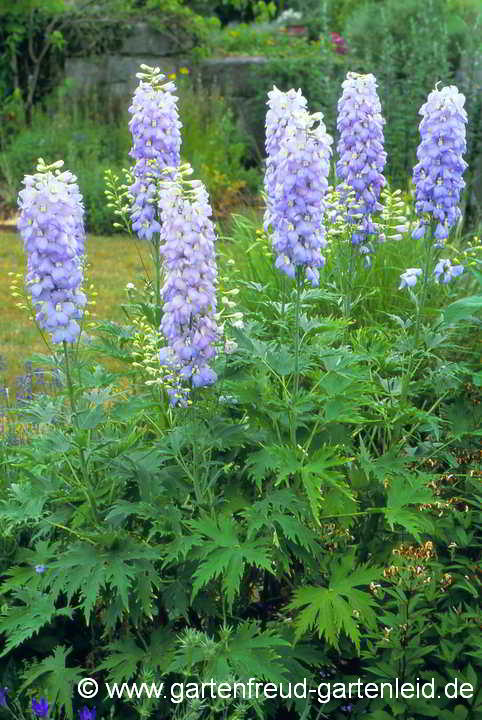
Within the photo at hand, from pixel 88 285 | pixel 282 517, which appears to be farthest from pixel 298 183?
pixel 88 285

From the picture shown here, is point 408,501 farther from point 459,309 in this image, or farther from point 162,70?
point 162,70

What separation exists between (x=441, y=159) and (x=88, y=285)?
521 centimetres

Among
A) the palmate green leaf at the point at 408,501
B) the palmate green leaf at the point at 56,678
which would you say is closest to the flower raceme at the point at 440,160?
the palmate green leaf at the point at 408,501

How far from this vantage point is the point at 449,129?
10.7 ft

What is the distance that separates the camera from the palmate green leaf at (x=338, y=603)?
268 centimetres

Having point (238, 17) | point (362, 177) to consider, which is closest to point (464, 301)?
point (362, 177)

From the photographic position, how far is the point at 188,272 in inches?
103

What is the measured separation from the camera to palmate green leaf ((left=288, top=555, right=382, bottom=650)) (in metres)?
2.68

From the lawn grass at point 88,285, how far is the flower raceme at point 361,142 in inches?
90.9

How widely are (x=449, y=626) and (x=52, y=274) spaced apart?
5.40 ft

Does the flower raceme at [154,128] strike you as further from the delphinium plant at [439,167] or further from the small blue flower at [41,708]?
the small blue flower at [41,708]

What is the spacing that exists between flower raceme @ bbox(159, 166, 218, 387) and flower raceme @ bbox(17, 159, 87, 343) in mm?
280

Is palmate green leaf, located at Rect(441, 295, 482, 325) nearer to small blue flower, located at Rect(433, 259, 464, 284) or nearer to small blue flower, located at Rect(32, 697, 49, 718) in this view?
small blue flower, located at Rect(433, 259, 464, 284)

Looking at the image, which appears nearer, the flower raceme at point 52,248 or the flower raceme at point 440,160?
the flower raceme at point 52,248
